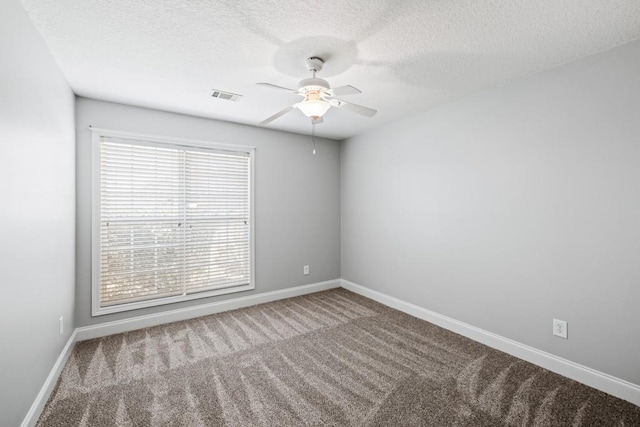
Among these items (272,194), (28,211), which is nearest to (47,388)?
(28,211)

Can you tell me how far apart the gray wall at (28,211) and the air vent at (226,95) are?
120 centimetres

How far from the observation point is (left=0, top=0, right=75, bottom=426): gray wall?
148 centimetres

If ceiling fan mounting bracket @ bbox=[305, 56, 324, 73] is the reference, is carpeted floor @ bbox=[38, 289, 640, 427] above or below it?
below

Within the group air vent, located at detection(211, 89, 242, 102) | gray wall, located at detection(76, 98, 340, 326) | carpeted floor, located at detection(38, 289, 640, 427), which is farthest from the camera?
gray wall, located at detection(76, 98, 340, 326)

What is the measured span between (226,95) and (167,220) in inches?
64.2

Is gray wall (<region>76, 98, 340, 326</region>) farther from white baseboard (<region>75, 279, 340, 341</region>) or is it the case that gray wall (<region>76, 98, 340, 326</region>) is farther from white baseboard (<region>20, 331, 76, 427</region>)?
white baseboard (<region>20, 331, 76, 427</region>)

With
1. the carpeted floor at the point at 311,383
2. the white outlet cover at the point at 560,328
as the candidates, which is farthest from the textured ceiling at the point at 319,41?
the carpeted floor at the point at 311,383

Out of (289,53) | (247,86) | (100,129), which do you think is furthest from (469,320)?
(100,129)

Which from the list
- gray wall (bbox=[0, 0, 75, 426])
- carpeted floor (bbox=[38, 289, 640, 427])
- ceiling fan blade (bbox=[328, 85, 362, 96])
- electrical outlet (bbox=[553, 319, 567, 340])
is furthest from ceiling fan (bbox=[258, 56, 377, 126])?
electrical outlet (bbox=[553, 319, 567, 340])

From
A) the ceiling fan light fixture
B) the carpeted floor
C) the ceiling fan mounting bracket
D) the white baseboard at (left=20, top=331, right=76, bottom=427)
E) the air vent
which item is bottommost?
the carpeted floor

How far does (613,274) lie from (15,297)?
382 cm

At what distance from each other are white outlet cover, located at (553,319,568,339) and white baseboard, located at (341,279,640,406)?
19 centimetres

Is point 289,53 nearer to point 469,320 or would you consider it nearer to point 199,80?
point 199,80

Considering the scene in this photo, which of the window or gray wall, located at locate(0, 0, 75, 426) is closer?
gray wall, located at locate(0, 0, 75, 426)
